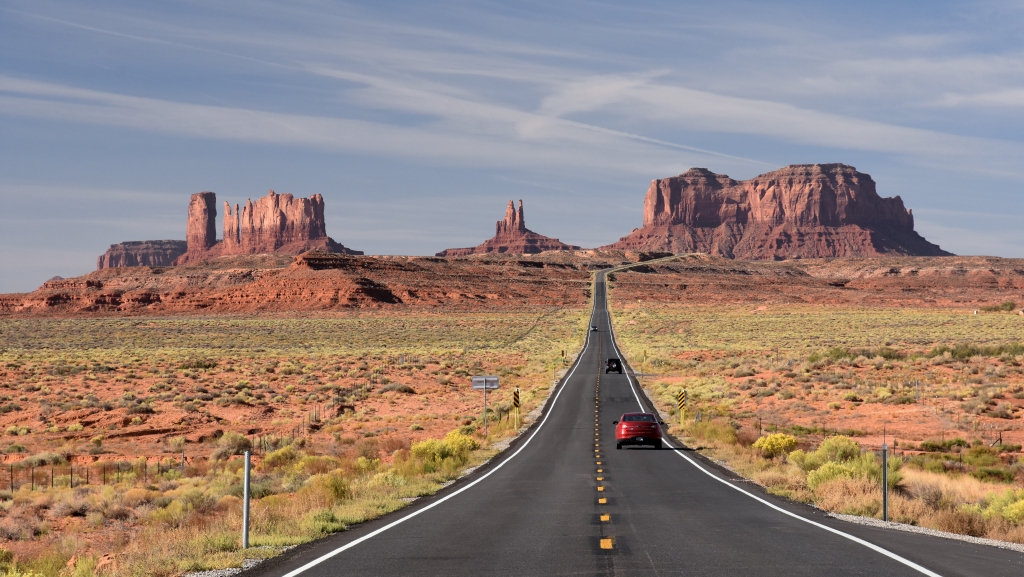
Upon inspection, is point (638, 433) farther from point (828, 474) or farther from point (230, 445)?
point (230, 445)

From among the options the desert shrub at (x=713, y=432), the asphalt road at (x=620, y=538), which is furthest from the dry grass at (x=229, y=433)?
the desert shrub at (x=713, y=432)

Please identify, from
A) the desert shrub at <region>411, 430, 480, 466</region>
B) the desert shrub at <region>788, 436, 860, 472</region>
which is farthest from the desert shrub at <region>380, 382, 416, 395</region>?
the desert shrub at <region>788, 436, 860, 472</region>

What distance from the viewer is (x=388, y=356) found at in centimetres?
6994

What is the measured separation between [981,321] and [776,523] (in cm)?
10244

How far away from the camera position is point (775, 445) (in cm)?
2541

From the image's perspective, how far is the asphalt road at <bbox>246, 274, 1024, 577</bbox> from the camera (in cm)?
974

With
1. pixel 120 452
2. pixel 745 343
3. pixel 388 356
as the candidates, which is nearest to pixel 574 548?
pixel 120 452

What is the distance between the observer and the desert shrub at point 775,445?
83.0 ft

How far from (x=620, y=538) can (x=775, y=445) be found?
15.1 metres

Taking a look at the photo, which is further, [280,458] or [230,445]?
[230,445]

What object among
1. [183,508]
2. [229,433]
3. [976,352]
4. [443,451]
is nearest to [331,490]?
[183,508]

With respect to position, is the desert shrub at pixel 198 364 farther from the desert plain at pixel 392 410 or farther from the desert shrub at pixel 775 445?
the desert shrub at pixel 775 445

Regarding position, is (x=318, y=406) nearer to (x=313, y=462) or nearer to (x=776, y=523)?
(x=313, y=462)

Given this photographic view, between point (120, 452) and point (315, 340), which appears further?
point (315, 340)
